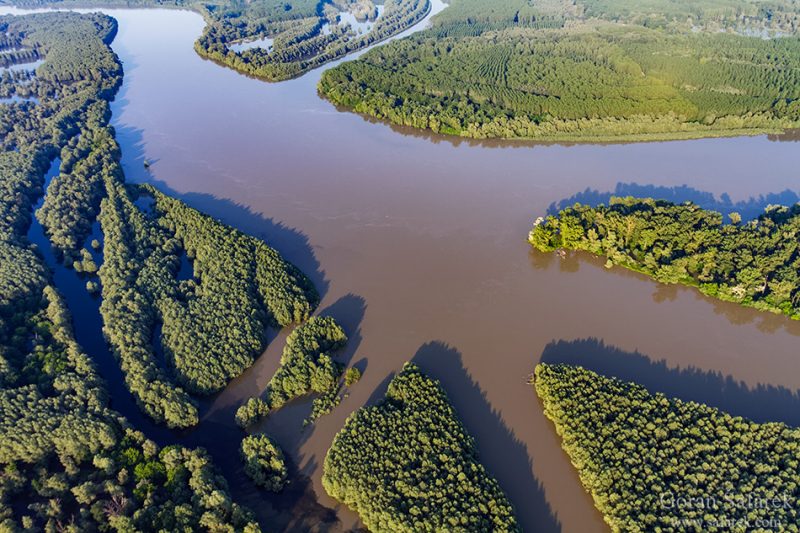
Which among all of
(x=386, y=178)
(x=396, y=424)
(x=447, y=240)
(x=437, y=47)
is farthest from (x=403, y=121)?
(x=396, y=424)

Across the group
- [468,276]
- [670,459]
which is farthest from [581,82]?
[670,459]

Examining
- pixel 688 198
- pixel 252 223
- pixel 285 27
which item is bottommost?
pixel 252 223

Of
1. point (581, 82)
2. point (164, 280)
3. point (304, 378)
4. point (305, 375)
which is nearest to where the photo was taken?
point (304, 378)

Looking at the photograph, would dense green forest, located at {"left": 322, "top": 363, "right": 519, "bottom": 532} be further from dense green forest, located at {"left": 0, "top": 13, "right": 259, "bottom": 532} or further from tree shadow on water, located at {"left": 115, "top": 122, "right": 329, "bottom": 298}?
tree shadow on water, located at {"left": 115, "top": 122, "right": 329, "bottom": 298}

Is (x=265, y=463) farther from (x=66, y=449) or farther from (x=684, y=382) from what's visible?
(x=684, y=382)

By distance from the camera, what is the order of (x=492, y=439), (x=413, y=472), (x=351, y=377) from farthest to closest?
(x=351, y=377) < (x=492, y=439) < (x=413, y=472)

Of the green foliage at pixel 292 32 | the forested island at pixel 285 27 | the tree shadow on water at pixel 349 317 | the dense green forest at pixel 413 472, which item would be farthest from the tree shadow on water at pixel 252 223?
the forested island at pixel 285 27

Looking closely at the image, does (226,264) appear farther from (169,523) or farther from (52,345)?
(169,523)
